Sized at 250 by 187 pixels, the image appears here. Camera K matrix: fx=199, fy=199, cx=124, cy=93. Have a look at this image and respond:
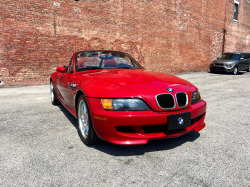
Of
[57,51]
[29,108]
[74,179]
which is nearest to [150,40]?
[57,51]

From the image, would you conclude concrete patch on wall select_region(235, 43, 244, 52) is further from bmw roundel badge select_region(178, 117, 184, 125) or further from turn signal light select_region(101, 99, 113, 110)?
turn signal light select_region(101, 99, 113, 110)

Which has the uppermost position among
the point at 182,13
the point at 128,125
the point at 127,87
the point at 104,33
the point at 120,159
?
the point at 182,13

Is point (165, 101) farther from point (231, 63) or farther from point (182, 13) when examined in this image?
point (182, 13)

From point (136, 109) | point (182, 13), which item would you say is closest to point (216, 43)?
point (182, 13)

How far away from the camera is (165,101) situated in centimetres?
236

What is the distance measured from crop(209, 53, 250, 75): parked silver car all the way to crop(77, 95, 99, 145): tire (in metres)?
13.5

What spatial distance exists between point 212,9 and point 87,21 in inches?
498

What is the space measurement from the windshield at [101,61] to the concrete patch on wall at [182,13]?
1199 cm

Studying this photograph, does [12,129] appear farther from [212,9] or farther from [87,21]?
[212,9]

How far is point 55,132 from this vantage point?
320 centimetres

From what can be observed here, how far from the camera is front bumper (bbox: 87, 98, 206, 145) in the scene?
221 cm

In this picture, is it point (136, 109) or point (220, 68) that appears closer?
point (136, 109)

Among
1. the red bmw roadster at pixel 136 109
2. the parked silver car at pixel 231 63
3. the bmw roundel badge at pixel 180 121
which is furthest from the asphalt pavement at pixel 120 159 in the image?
the parked silver car at pixel 231 63

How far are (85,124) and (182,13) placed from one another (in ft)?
46.7
